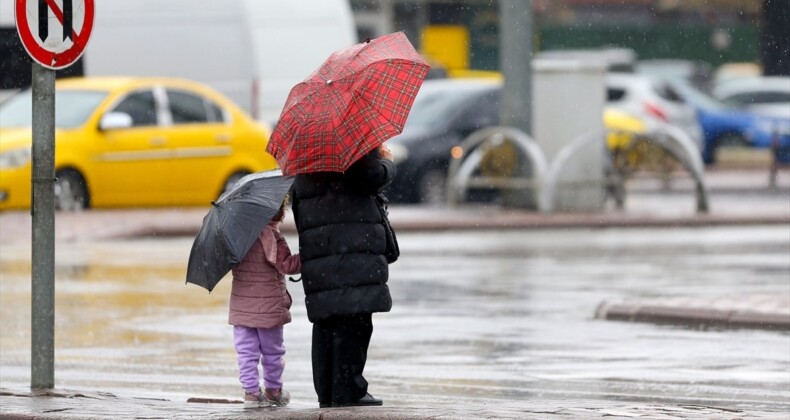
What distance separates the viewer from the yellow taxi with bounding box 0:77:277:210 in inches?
841

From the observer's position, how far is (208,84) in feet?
87.4

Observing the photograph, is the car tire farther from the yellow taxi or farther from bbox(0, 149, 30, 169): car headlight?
bbox(0, 149, 30, 169): car headlight

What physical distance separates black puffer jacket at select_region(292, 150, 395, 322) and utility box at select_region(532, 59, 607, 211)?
1500 centimetres

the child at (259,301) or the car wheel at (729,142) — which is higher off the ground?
the car wheel at (729,142)

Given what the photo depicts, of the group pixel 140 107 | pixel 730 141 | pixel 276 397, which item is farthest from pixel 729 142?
pixel 276 397

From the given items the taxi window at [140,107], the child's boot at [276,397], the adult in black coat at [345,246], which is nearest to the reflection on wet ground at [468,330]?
the child's boot at [276,397]

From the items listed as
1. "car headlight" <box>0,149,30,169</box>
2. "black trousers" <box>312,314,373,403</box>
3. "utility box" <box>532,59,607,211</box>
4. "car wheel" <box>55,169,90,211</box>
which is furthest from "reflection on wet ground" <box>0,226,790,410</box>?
"utility box" <box>532,59,607,211</box>

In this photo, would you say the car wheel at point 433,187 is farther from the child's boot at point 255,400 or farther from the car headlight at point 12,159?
the child's boot at point 255,400

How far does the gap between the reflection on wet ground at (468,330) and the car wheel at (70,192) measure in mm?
2397

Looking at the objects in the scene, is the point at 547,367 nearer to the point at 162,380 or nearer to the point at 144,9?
the point at 162,380

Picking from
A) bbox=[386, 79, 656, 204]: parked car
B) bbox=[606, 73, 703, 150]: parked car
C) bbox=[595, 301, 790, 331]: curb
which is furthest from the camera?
bbox=[606, 73, 703, 150]: parked car

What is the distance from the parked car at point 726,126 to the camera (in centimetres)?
3675

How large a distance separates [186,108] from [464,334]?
11432mm

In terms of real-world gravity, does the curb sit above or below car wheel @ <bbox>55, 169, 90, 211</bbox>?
below
